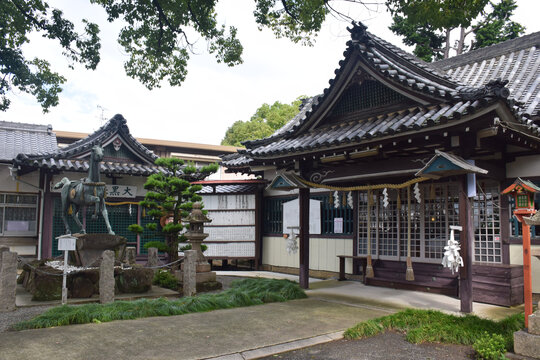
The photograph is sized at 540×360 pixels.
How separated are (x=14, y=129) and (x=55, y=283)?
40.0 feet

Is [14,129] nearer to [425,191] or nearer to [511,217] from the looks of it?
[425,191]

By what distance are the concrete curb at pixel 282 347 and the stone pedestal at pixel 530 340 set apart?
8.37 ft

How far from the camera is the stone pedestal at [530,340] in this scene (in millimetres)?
5344

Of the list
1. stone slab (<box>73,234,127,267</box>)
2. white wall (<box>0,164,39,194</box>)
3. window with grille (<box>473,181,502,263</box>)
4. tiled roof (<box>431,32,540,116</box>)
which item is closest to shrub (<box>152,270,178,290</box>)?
stone slab (<box>73,234,127,267</box>)

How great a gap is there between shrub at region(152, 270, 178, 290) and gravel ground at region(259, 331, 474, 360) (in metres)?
6.65

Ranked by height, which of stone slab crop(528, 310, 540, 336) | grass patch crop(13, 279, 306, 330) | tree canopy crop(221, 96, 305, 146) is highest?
tree canopy crop(221, 96, 305, 146)

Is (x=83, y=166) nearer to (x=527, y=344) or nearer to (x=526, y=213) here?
(x=526, y=213)

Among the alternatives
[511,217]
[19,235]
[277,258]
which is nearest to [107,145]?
[19,235]

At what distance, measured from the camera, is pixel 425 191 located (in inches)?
442

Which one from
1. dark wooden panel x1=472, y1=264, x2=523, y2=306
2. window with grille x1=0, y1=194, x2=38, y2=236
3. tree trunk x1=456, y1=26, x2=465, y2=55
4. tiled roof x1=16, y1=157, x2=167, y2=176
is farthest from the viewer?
tree trunk x1=456, y1=26, x2=465, y2=55

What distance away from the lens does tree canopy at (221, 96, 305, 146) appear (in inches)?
1506

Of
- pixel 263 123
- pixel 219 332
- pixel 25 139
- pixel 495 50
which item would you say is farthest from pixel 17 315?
pixel 263 123

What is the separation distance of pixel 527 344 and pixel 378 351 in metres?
1.96

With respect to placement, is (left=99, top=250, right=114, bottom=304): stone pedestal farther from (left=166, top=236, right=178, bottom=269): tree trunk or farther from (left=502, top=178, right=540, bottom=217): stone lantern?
(left=502, top=178, right=540, bottom=217): stone lantern
